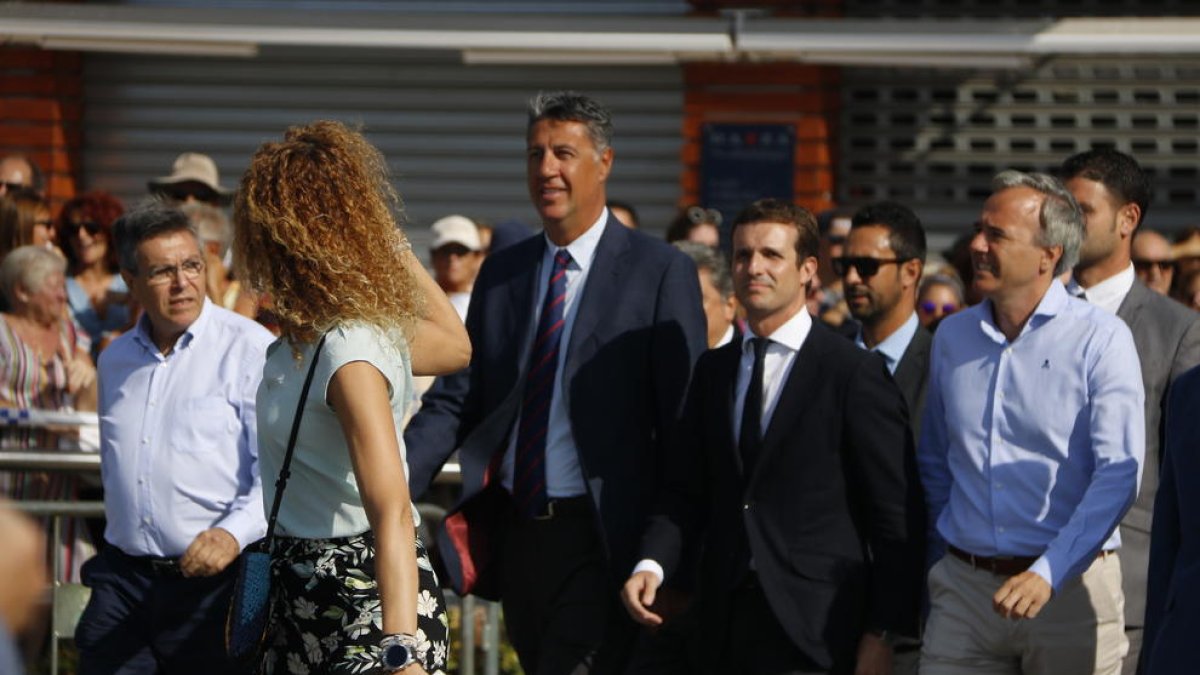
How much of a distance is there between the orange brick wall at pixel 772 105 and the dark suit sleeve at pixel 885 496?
256 inches

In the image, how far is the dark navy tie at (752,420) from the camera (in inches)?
212

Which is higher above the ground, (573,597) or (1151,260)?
(1151,260)

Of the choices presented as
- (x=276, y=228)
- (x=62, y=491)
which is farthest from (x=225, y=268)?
(x=276, y=228)

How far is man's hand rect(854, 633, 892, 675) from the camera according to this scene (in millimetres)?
5219

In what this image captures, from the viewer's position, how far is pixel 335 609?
398cm

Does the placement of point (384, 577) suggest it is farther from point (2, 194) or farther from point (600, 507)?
point (2, 194)

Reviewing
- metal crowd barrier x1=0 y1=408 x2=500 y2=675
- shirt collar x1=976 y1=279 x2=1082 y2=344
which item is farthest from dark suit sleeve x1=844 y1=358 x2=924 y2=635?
metal crowd barrier x1=0 y1=408 x2=500 y2=675

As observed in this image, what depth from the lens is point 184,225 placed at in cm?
597

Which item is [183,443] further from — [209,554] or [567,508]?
[567,508]

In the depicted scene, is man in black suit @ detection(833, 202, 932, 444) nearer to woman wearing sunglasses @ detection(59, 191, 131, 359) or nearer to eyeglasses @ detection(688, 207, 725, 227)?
eyeglasses @ detection(688, 207, 725, 227)

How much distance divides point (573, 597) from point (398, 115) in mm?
7352

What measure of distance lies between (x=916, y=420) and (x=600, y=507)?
3.95ft

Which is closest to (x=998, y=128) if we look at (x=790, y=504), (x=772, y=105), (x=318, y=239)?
(x=772, y=105)

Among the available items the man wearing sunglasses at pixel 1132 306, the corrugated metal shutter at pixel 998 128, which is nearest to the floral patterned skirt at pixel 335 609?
the man wearing sunglasses at pixel 1132 306
